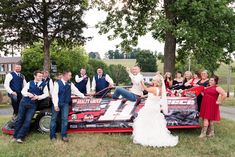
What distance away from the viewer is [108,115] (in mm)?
9406

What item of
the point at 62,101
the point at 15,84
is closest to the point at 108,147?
the point at 62,101

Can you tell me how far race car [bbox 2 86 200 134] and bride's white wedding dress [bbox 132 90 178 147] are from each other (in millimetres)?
760

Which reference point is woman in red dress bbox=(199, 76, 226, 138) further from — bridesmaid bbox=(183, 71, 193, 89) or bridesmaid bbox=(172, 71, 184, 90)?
bridesmaid bbox=(172, 71, 184, 90)

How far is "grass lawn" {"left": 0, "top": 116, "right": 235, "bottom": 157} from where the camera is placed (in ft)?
25.2

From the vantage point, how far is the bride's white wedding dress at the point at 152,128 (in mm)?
8328

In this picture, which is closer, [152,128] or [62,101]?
[152,128]

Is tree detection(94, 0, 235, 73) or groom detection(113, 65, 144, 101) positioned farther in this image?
tree detection(94, 0, 235, 73)

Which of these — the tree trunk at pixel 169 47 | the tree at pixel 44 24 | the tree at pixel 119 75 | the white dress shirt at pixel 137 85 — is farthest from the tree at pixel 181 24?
the tree at pixel 119 75

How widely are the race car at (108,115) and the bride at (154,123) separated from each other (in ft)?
2.45

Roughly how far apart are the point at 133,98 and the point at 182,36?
6.23 meters

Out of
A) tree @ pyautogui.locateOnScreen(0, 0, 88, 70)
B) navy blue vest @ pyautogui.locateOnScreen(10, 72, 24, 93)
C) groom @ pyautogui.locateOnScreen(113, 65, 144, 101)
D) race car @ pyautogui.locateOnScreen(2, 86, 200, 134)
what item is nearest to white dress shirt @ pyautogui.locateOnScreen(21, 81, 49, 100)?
race car @ pyautogui.locateOnScreen(2, 86, 200, 134)

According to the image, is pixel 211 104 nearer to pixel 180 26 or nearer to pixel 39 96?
pixel 39 96

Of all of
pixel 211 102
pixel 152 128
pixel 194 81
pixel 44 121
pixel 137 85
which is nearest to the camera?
pixel 152 128

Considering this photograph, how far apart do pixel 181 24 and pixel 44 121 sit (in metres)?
7.96
